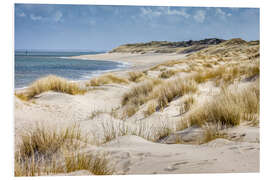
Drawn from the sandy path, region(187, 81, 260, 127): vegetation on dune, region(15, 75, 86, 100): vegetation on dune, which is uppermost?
region(15, 75, 86, 100): vegetation on dune

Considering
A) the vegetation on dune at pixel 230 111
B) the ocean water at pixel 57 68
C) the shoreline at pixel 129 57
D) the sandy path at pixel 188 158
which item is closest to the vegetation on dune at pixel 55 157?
the sandy path at pixel 188 158

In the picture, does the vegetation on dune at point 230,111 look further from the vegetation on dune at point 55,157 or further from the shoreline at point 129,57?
the shoreline at point 129,57

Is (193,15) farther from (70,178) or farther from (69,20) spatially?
(70,178)

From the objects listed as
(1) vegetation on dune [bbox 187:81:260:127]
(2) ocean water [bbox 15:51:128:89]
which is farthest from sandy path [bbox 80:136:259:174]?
(2) ocean water [bbox 15:51:128:89]

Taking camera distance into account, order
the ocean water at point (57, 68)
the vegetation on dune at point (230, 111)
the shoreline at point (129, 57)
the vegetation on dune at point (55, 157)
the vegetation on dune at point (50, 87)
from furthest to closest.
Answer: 1. the ocean water at point (57, 68)
2. the vegetation on dune at point (50, 87)
3. the shoreline at point (129, 57)
4. the vegetation on dune at point (230, 111)
5. the vegetation on dune at point (55, 157)

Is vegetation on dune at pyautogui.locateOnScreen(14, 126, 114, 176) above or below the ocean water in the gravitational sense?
below

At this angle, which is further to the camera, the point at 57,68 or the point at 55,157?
the point at 57,68

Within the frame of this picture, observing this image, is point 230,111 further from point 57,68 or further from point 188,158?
point 57,68

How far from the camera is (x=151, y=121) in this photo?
375 cm

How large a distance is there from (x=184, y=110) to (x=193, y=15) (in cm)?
152

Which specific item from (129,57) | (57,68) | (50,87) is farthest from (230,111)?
(57,68)

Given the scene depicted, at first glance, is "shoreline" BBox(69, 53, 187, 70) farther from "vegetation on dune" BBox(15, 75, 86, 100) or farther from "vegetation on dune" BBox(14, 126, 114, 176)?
"vegetation on dune" BBox(14, 126, 114, 176)

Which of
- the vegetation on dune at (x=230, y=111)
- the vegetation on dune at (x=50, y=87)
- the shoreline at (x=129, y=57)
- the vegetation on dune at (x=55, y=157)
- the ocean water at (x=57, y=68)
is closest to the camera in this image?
the vegetation on dune at (x=55, y=157)

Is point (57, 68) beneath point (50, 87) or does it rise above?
above
